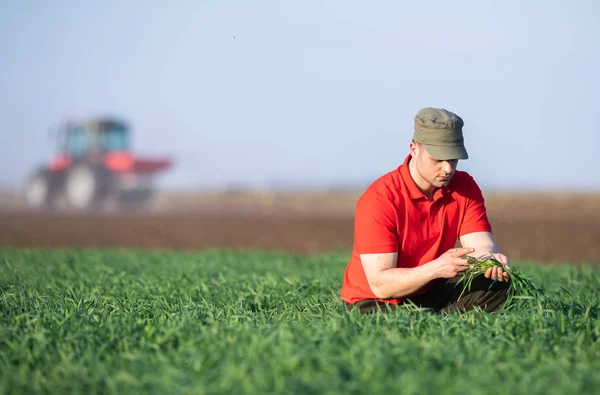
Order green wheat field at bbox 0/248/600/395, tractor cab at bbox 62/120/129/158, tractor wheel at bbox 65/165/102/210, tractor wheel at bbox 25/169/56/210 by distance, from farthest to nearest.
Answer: tractor wheel at bbox 25/169/56/210 < tractor cab at bbox 62/120/129/158 < tractor wheel at bbox 65/165/102/210 < green wheat field at bbox 0/248/600/395

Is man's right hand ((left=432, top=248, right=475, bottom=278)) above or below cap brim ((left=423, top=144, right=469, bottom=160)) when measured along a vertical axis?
below

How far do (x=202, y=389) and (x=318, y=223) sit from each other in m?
18.4

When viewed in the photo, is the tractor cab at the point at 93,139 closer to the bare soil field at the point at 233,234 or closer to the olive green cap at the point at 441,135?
the bare soil field at the point at 233,234

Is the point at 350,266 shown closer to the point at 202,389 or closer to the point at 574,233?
the point at 202,389

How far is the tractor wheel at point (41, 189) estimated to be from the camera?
25.6 metres

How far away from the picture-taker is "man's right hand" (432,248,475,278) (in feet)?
14.0

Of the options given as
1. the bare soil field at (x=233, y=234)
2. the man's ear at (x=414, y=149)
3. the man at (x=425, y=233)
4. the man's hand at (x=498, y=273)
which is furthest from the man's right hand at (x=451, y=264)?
the bare soil field at (x=233, y=234)

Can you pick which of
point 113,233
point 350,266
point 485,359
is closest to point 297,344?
point 485,359

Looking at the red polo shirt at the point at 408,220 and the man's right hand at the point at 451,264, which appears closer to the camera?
the man's right hand at the point at 451,264

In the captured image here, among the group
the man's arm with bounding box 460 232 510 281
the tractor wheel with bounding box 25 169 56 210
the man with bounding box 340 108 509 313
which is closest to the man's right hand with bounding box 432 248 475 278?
the man with bounding box 340 108 509 313

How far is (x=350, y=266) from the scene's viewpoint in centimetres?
489

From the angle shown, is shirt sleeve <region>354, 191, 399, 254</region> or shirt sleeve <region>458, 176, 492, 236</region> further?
shirt sleeve <region>458, 176, 492, 236</region>

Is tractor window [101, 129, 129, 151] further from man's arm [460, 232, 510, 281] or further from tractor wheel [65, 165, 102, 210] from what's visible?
man's arm [460, 232, 510, 281]

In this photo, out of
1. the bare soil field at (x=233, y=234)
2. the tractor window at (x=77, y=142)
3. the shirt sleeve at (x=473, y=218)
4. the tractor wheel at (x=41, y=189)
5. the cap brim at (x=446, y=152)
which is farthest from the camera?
the tractor wheel at (x=41, y=189)
